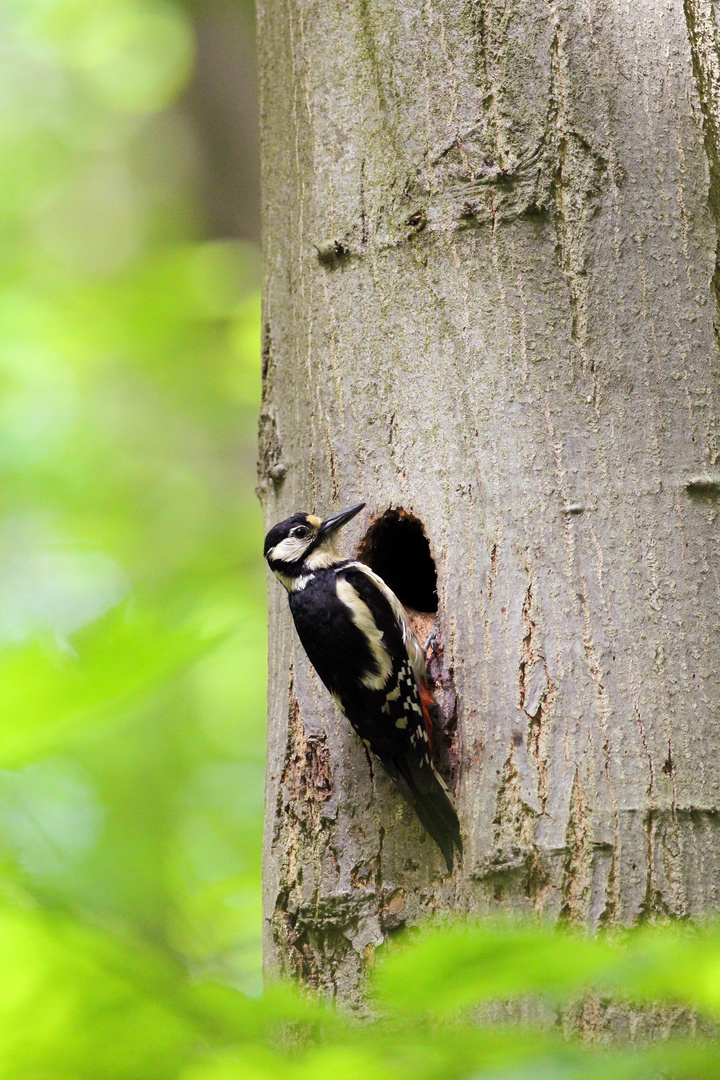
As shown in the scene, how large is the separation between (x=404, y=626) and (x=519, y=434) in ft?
2.47

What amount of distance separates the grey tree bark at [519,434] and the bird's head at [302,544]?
62 mm

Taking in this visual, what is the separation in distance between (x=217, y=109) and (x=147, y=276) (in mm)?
2460

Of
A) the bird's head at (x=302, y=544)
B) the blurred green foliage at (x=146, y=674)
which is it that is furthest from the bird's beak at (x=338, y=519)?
the blurred green foliage at (x=146, y=674)

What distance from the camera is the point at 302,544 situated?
2.62 metres

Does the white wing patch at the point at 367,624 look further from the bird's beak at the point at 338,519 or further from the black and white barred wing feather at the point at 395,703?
the bird's beak at the point at 338,519

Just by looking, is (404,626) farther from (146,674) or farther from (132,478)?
(132,478)

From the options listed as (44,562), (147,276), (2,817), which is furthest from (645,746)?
(44,562)

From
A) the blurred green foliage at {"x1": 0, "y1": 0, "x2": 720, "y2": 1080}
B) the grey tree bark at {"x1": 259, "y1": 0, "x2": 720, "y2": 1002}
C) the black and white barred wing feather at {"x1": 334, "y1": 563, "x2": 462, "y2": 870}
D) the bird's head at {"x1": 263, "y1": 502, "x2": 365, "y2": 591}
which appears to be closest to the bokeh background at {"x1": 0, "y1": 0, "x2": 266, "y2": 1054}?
the blurred green foliage at {"x1": 0, "y1": 0, "x2": 720, "y2": 1080}

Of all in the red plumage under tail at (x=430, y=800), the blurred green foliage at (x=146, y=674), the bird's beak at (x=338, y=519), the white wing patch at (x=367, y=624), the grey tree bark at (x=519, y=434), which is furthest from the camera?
the white wing patch at (x=367, y=624)

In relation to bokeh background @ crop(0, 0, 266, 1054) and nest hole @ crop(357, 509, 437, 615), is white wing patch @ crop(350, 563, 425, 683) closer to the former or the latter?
nest hole @ crop(357, 509, 437, 615)

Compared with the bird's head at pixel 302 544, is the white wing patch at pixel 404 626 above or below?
below

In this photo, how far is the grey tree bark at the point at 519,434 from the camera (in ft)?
6.42

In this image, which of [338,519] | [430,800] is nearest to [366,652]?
[338,519]

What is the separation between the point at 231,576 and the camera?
5133 millimetres
